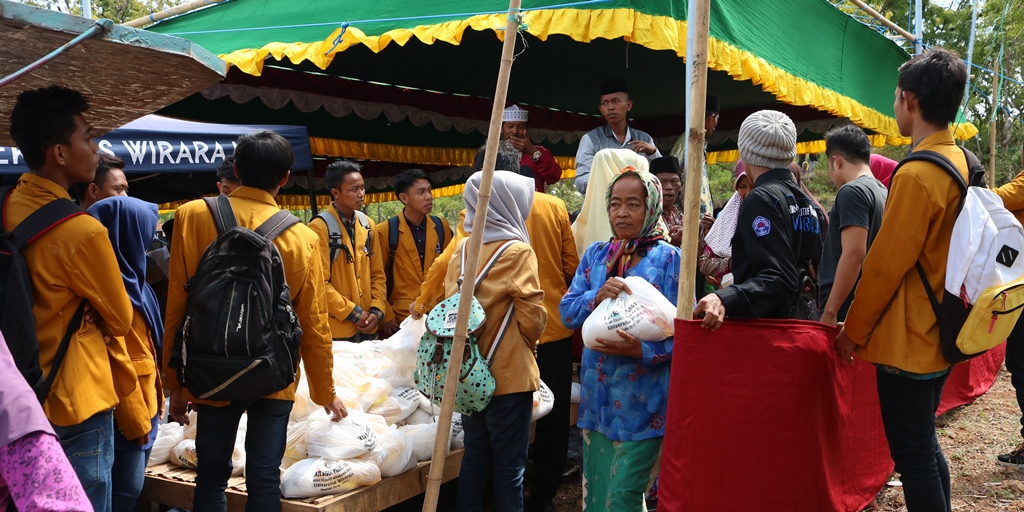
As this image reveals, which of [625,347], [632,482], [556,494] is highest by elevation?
[625,347]

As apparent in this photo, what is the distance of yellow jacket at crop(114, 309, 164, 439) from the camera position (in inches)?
111

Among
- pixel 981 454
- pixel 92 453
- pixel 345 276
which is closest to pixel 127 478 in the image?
pixel 92 453

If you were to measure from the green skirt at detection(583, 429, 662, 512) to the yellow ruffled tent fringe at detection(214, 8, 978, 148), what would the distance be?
216cm

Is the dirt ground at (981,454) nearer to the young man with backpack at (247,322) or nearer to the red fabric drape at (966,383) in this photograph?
the red fabric drape at (966,383)

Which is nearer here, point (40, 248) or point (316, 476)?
point (40, 248)

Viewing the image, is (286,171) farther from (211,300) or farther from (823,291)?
(823,291)

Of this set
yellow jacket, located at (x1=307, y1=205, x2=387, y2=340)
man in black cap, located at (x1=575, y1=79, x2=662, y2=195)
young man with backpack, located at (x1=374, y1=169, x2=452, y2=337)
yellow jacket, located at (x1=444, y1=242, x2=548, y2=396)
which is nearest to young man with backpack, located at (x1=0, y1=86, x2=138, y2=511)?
yellow jacket, located at (x1=444, y1=242, x2=548, y2=396)

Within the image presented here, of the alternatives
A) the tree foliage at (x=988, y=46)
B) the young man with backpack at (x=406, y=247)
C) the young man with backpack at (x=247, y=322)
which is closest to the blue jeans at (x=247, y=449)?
the young man with backpack at (x=247, y=322)

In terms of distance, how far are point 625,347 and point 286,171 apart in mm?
1576

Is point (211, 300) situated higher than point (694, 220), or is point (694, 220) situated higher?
point (694, 220)

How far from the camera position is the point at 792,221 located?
122 inches

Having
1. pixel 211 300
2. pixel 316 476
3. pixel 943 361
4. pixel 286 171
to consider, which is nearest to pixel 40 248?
pixel 211 300

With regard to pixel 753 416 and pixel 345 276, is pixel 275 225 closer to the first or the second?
pixel 753 416

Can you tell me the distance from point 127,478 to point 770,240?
8.34 ft
